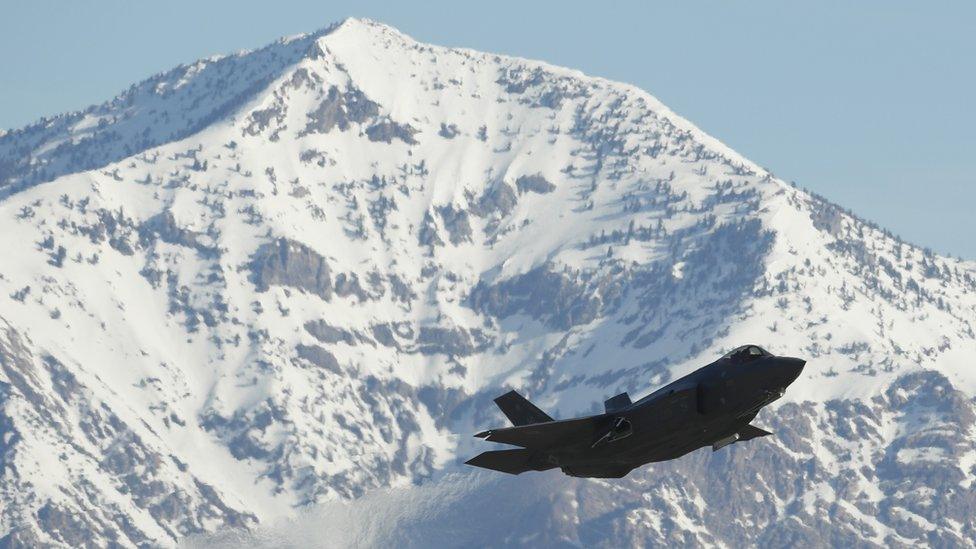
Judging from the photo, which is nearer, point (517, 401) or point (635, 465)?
point (635, 465)

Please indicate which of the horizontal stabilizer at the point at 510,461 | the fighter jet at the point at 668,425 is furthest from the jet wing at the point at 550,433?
the horizontal stabilizer at the point at 510,461

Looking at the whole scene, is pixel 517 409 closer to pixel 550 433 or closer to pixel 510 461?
pixel 510 461

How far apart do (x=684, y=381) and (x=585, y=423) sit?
6134 millimetres

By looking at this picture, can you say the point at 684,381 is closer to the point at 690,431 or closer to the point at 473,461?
the point at 690,431

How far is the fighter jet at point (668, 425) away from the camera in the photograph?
108938mm

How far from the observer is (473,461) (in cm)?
11081

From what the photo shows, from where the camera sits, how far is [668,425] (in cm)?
11038

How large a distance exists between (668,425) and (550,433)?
270 inches

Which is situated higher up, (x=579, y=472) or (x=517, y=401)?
(x=517, y=401)

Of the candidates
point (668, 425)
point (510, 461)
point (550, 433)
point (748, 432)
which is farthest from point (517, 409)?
point (748, 432)

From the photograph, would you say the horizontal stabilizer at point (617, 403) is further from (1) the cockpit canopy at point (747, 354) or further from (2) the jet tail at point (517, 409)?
(2) the jet tail at point (517, 409)

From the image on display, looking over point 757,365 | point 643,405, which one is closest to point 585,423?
point 643,405

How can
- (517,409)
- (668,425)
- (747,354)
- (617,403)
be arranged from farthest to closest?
(517,409), (617,403), (747,354), (668,425)

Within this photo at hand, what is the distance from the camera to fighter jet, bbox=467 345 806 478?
109 m
